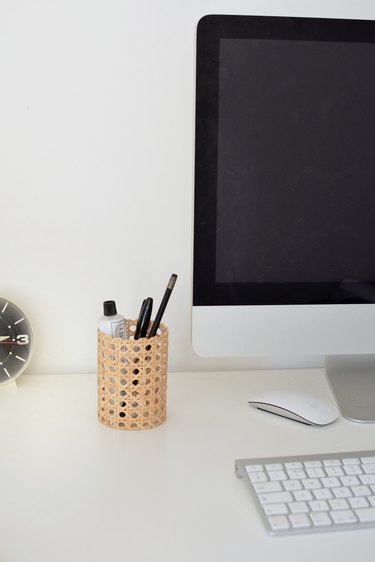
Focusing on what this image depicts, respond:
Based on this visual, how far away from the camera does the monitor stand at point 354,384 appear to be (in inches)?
36.0

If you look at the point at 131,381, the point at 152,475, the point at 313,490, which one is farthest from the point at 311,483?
the point at 131,381

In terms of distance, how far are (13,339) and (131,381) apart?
0.78 feet

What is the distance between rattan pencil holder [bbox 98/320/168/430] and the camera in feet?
2.80

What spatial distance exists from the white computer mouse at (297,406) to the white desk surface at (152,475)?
1cm

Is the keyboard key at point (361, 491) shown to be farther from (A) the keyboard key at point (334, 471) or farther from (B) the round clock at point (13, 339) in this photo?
(B) the round clock at point (13, 339)

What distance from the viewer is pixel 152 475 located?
0.74 meters

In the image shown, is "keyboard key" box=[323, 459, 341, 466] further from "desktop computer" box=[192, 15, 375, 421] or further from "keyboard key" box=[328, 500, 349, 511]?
"desktop computer" box=[192, 15, 375, 421]

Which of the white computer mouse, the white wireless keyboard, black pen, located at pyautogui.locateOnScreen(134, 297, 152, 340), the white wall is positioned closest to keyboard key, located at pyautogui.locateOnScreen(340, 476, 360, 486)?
the white wireless keyboard

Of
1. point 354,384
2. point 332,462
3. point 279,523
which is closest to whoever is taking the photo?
point 279,523

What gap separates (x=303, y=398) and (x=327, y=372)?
120mm

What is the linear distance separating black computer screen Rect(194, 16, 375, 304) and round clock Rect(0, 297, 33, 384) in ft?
0.95

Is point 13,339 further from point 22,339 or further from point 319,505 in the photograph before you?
point 319,505

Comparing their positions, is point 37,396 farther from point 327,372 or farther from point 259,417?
point 327,372

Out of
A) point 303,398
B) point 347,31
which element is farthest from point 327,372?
point 347,31
